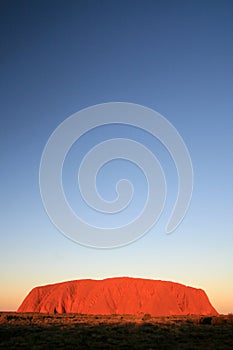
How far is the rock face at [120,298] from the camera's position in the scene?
9581cm

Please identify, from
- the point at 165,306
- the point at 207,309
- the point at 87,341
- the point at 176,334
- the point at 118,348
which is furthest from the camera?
the point at 207,309

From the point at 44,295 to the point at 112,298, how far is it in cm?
2460

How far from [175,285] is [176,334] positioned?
88.6 meters

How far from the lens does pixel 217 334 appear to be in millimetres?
23984

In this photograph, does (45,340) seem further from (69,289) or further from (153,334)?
(69,289)

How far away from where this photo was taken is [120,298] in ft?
325

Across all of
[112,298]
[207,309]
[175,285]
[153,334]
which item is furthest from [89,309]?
[153,334]

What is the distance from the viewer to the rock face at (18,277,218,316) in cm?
9581

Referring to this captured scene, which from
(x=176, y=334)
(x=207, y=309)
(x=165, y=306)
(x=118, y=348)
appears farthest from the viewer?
(x=207, y=309)

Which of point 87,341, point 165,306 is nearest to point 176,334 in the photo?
point 87,341

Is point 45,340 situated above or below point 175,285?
below

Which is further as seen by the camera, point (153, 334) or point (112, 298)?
point (112, 298)

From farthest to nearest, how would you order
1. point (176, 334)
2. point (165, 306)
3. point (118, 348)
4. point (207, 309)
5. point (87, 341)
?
point (207, 309)
point (165, 306)
point (176, 334)
point (87, 341)
point (118, 348)

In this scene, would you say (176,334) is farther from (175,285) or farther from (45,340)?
(175,285)
